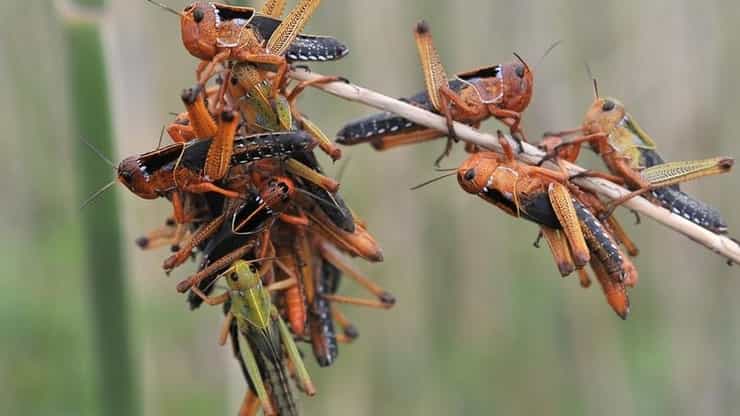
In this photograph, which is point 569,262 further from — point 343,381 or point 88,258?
point 343,381

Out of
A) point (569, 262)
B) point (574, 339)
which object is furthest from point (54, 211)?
point (569, 262)

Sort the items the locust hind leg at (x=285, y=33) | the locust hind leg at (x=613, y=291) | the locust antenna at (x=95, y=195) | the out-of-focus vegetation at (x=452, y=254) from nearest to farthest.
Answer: the locust hind leg at (x=285, y=33)
the locust hind leg at (x=613, y=291)
the locust antenna at (x=95, y=195)
the out-of-focus vegetation at (x=452, y=254)

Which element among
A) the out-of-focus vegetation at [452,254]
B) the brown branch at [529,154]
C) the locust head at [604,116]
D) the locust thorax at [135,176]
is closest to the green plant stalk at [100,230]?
the locust thorax at [135,176]

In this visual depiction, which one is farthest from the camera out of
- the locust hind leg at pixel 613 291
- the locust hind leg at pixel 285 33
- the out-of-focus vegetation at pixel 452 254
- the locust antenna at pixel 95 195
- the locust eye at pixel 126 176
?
the out-of-focus vegetation at pixel 452 254

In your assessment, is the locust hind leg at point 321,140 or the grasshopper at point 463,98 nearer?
the locust hind leg at point 321,140

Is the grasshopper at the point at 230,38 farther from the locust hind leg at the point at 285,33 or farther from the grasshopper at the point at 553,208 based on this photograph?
the grasshopper at the point at 553,208

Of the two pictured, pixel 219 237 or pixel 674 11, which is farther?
pixel 674 11
